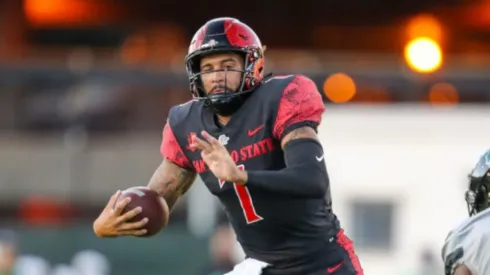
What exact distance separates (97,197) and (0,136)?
5.65 ft

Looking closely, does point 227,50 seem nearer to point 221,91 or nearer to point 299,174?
point 221,91

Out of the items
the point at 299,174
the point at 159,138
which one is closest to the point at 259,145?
the point at 299,174

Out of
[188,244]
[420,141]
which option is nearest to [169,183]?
[188,244]

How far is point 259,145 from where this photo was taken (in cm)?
504

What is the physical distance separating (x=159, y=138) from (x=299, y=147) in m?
9.97

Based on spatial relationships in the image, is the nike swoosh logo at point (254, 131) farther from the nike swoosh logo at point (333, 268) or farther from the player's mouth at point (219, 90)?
the nike swoosh logo at point (333, 268)

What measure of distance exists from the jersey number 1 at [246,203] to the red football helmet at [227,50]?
28cm

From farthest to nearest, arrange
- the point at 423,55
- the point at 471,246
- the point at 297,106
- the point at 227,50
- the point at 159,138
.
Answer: the point at 423,55
the point at 159,138
the point at 227,50
the point at 297,106
the point at 471,246

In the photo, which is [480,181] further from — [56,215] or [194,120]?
[56,215]

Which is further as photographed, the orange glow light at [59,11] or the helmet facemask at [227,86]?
the orange glow light at [59,11]

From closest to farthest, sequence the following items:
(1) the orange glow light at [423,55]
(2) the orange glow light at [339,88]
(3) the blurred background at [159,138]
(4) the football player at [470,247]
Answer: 1. (4) the football player at [470,247]
2. (3) the blurred background at [159,138]
3. (2) the orange glow light at [339,88]
4. (1) the orange glow light at [423,55]

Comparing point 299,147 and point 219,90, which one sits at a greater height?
point 219,90

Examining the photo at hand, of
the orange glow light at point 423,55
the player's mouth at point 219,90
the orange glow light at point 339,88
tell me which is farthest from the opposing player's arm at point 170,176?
the orange glow light at point 423,55

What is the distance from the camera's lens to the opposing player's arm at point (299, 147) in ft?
15.4
